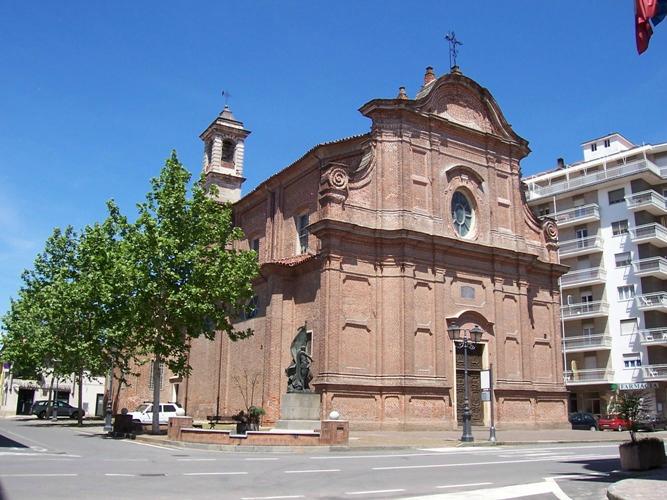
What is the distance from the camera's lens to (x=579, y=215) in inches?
2215

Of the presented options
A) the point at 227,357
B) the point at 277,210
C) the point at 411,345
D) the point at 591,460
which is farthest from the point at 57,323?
the point at 591,460

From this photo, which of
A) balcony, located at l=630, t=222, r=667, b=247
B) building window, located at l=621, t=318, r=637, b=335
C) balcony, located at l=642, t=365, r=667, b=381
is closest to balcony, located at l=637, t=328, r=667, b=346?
building window, located at l=621, t=318, r=637, b=335

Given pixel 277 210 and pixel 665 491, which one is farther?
pixel 277 210

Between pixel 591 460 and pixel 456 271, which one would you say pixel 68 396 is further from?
pixel 591 460

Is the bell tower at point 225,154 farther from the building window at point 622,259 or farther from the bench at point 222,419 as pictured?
the building window at point 622,259

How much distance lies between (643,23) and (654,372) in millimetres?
43673

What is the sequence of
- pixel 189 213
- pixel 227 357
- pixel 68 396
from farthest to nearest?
1. pixel 68 396
2. pixel 227 357
3. pixel 189 213

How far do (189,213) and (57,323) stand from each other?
16059 millimetres

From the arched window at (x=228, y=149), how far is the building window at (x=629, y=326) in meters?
35.0

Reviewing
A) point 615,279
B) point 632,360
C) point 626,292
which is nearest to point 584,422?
point 632,360

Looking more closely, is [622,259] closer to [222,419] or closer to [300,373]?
[222,419]

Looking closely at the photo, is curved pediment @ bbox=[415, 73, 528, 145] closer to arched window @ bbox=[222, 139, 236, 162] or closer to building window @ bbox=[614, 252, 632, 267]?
building window @ bbox=[614, 252, 632, 267]

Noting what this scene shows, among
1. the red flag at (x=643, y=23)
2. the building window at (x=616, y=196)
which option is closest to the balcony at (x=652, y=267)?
the building window at (x=616, y=196)

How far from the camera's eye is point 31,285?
44.0 meters
